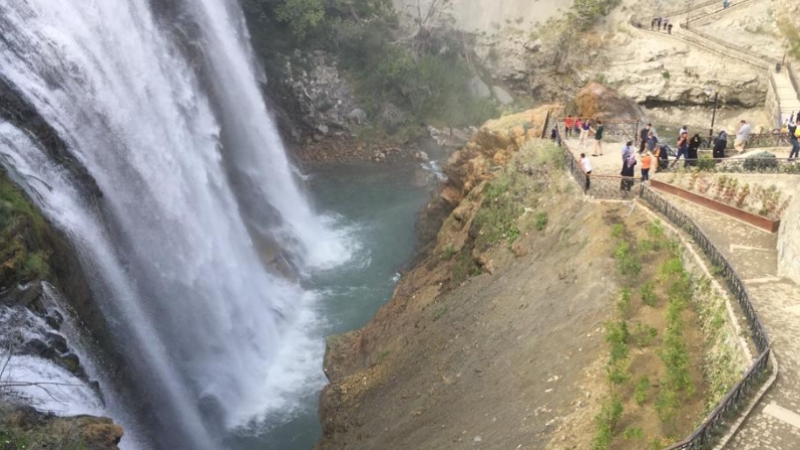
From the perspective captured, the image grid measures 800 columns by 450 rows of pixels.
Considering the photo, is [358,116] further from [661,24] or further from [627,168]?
[627,168]

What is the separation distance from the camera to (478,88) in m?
48.6

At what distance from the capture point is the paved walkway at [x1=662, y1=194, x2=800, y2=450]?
11906mm

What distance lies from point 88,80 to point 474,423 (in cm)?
1710

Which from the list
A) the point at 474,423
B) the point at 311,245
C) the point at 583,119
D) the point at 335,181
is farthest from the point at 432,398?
the point at 335,181

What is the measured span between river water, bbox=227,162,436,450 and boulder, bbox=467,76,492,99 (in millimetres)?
7829

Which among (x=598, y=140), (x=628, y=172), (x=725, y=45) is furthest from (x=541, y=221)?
(x=725, y=45)

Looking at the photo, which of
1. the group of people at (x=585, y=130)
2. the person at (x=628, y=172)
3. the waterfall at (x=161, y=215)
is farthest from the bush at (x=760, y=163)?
the waterfall at (x=161, y=215)

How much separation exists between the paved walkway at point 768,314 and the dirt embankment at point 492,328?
2.91 meters

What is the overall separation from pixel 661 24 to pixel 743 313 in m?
32.0

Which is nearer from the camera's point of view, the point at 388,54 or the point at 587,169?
the point at 587,169

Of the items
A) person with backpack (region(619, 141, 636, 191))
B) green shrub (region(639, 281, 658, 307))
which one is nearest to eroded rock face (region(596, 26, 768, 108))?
person with backpack (region(619, 141, 636, 191))

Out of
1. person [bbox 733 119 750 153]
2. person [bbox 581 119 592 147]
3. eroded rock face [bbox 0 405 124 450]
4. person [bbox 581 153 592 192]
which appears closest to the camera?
eroded rock face [bbox 0 405 124 450]

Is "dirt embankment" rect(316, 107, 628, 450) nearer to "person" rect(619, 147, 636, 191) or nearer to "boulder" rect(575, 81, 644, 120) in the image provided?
"person" rect(619, 147, 636, 191)

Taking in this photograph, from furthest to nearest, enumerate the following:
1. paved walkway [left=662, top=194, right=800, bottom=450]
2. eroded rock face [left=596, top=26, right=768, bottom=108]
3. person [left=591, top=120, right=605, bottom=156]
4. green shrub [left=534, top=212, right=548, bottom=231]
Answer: eroded rock face [left=596, top=26, right=768, bottom=108], person [left=591, top=120, right=605, bottom=156], green shrub [left=534, top=212, right=548, bottom=231], paved walkway [left=662, top=194, right=800, bottom=450]
